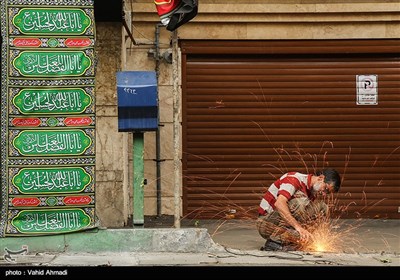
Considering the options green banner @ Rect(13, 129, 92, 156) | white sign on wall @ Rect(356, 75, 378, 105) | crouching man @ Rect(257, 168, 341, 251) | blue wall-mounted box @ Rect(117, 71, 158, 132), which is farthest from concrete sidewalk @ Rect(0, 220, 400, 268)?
white sign on wall @ Rect(356, 75, 378, 105)

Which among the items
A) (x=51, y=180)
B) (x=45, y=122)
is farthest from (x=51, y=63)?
(x=51, y=180)

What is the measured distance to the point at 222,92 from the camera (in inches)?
536

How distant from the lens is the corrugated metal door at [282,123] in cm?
1361

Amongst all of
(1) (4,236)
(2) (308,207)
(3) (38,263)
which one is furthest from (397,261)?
(1) (4,236)

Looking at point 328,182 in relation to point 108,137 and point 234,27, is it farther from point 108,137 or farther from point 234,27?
point 234,27

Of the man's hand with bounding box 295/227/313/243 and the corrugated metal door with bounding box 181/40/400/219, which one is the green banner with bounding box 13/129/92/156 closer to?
the man's hand with bounding box 295/227/313/243

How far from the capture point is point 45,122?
32.0 feet

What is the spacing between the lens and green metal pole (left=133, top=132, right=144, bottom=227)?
32.5 feet

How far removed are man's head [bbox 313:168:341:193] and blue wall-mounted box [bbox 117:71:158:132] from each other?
83.3 inches

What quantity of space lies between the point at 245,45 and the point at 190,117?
156cm

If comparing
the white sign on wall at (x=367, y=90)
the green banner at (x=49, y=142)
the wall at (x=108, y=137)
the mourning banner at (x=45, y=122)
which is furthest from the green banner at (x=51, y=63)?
the white sign on wall at (x=367, y=90)

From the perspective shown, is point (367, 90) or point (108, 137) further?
point (367, 90)

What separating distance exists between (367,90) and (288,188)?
4.76 metres

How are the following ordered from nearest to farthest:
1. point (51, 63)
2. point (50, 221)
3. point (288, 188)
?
point (288, 188) → point (50, 221) → point (51, 63)
